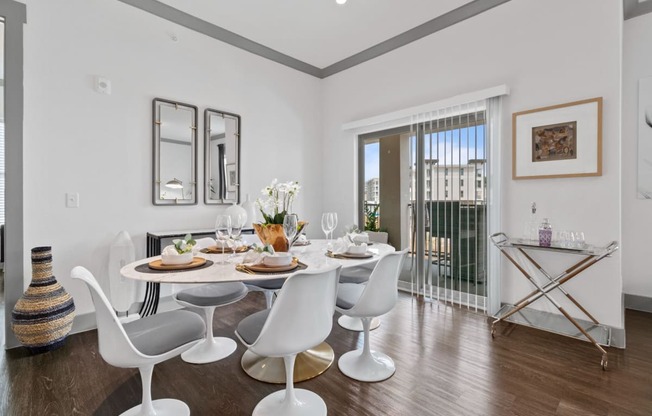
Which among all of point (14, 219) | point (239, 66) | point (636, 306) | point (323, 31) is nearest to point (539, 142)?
point (636, 306)

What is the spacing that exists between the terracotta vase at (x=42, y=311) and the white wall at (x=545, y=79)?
3.72 m

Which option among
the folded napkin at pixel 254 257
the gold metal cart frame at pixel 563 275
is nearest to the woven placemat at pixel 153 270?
the folded napkin at pixel 254 257

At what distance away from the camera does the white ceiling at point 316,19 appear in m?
3.21

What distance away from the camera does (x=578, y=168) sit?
262cm

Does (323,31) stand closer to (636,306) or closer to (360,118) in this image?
(360,118)

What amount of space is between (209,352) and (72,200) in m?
1.76

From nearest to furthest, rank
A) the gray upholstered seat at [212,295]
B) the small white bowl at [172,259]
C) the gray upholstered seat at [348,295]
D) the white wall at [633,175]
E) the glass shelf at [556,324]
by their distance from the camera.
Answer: the small white bowl at [172,259] → the gray upholstered seat at [348,295] → the gray upholstered seat at [212,295] → the glass shelf at [556,324] → the white wall at [633,175]

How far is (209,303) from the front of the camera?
7.34ft

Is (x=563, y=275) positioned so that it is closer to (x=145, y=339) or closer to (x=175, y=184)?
(x=145, y=339)

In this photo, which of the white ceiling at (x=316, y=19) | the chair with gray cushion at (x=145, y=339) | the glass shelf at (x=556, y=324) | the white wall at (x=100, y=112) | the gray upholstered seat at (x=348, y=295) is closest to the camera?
the chair with gray cushion at (x=145, y=339)

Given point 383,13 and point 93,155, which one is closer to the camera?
point 93,155

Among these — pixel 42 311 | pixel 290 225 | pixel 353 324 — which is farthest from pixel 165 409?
pixel 353 324

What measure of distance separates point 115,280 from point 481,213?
11.4 ft

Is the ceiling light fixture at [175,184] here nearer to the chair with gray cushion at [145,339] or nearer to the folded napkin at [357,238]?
the chair with gray cushion at [145,339]
